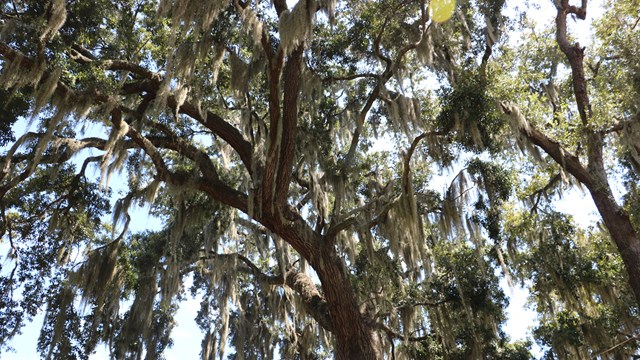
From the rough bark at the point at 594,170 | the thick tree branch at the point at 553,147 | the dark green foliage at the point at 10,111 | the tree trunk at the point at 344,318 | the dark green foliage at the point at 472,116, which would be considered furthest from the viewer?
the thick tree branch at the point at 553,147

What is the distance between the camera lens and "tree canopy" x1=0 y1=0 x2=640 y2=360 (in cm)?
678

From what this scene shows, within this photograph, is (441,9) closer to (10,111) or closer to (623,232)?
(623,232)

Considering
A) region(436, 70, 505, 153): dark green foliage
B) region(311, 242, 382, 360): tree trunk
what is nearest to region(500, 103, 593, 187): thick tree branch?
region(436, 70, 505, 153): dark green foliage

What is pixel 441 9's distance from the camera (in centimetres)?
758

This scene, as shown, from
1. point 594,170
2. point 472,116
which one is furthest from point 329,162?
point 594,170

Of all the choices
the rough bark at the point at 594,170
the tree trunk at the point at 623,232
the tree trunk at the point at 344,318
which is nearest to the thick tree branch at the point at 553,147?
the rough bark at the point at 594,170

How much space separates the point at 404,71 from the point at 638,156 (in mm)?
4164

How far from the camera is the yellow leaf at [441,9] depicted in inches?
297

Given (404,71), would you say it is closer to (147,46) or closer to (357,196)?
(357,196)

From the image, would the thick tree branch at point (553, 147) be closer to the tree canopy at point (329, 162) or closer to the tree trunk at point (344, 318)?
the tree canopy at point (329, 162)

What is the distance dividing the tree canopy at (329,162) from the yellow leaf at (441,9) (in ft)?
0.14

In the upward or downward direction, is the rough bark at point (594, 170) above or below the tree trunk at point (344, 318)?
above

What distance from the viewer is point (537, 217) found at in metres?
9.99

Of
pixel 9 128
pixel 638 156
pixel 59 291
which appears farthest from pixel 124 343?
pixel 638 156
